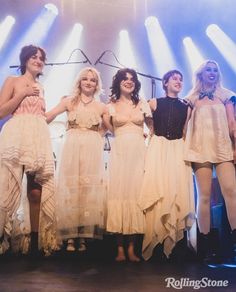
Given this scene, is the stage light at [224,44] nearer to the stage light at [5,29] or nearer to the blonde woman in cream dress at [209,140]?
the blonde woman in cream dress at [209,140]

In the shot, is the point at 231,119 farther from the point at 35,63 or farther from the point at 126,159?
the point at 35,63

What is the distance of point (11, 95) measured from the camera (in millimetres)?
2904

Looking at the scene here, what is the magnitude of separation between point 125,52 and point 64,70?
0.54 meters

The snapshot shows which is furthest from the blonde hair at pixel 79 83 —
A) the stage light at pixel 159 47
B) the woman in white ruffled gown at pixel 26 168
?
the stage light at pixel 159 47

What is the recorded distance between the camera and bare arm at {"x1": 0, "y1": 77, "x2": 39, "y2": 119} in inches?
112

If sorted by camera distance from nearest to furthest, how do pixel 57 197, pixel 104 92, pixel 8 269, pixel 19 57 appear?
pixel 8 269 < pixel 57 197 < pixel 19 57 < pixel 104 92

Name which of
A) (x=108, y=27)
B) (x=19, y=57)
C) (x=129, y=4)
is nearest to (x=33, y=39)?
(x=19, y=57)

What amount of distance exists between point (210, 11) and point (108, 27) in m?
0.90

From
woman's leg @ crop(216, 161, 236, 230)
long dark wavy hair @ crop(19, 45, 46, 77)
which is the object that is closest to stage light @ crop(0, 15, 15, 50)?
long dark wavy hair @ crop(19, 45, 46, 77)

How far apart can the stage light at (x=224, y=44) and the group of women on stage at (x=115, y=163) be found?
0.51m

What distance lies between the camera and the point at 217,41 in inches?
134

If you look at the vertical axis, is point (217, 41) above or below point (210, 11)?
below

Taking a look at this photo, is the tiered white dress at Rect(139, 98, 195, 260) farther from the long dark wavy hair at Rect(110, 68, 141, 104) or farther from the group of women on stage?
the long dark wavy hair at Rect(110, 68, 141, 104)

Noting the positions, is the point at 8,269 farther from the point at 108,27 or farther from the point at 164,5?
the point at 164,5
